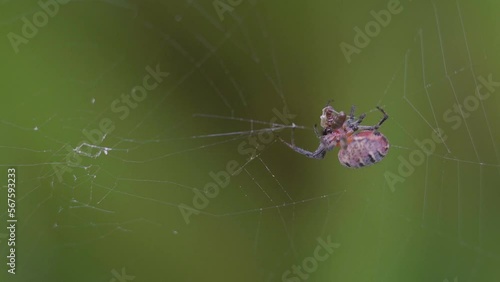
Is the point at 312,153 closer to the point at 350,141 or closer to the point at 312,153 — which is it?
the point at 312,153

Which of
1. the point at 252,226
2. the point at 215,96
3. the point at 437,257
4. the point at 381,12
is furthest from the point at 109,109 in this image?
the point at 437,257

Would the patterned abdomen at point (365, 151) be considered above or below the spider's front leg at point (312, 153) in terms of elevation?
below

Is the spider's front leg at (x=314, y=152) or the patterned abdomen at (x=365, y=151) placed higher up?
the spider's front leg at (x=314, y=152)

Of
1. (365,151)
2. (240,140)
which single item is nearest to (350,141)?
(365,151)

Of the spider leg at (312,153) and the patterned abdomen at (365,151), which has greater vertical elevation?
the spider leg at (312,153)

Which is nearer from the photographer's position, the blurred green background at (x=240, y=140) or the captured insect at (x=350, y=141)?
the blurred green background at (x=240, y=140)
